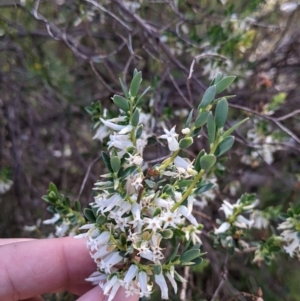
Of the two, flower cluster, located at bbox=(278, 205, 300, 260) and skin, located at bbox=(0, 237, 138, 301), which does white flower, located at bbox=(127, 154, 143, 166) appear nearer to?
flower cluster, located at bbox=(278, 205, 300, 260)

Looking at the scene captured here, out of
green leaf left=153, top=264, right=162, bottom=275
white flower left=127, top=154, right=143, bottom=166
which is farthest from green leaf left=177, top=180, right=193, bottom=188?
green leaf left=153, top=264, right=162, bottom=275

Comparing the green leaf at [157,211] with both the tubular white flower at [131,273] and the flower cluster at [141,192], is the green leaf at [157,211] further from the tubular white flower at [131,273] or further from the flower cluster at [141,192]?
the tubular white flower at [131,273]

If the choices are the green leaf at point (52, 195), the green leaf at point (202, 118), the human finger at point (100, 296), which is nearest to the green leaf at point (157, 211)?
the green leaf at point (202, 118)

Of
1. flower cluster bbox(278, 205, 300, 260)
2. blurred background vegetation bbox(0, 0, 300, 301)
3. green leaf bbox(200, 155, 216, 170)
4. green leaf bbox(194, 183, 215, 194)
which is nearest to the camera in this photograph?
green leaf bbox(200, 155, 216, 170)

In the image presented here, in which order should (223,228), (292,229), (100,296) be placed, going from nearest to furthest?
1. (100,296)
2. (292,229)
3. (223,228)

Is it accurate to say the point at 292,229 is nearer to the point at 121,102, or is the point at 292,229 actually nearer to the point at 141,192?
the point at 141,192

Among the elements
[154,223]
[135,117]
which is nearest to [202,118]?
[135,117]
